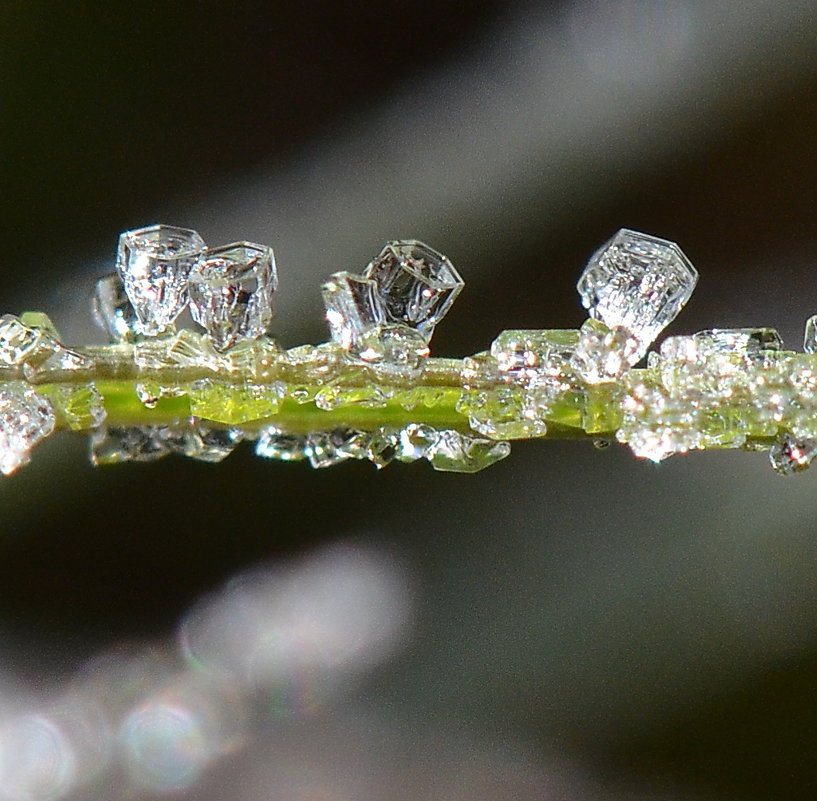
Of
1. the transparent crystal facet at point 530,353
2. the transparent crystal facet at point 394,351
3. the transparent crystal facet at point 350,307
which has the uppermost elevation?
the transparent crystal facet at point 350,307

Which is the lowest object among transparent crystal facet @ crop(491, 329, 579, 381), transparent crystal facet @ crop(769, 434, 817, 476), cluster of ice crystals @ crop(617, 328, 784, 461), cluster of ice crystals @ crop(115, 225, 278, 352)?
transparent crystal facet @ crop(769, 434, 817, 476)

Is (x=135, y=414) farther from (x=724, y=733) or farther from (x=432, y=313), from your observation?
(x=724, y=733)

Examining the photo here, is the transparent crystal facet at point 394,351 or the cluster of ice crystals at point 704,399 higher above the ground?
the transparent crystal facet at point 394,351
